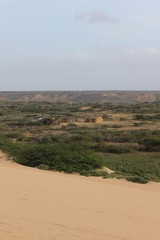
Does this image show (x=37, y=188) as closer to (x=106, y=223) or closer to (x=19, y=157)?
(x=106, y=223)

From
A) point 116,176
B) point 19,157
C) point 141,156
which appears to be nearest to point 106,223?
point 116,176

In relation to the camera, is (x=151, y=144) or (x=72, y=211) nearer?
(x=72, y=211)

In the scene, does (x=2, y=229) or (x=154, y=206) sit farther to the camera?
(x=154, y=206)

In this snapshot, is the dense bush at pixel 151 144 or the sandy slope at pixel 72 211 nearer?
the sandy slope at pixel 72 211

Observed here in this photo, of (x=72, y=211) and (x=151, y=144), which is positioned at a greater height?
(x=72, y=211)

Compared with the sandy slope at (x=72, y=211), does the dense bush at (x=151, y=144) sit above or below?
below

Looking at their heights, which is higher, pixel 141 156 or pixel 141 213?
pixel 141 213

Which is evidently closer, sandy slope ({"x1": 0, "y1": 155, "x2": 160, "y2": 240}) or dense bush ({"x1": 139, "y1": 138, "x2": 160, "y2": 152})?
sandy slope ({"x1": 0, "y1": 155, "x2": 160, "y2": 240})

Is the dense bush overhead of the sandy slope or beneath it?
beneath
